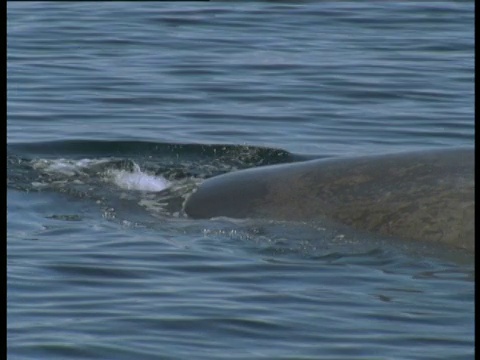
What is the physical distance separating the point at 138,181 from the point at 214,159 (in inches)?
51.7

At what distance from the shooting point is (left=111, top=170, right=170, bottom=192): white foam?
10.0 m

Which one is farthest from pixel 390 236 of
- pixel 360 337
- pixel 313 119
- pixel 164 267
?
pixel 313 119

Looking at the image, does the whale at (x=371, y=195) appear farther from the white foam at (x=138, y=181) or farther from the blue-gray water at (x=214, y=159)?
the white foam at (x=138, y=181)

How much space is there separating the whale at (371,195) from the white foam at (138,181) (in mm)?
951

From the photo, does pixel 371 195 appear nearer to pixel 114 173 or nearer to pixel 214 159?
pixel 114 173

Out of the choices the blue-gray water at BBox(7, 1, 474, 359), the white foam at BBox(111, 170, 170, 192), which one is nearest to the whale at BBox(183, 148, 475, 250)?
the blue-gray water at BBox(7, 1, 474, 359)

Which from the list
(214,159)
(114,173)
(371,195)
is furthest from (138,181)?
(371,195)

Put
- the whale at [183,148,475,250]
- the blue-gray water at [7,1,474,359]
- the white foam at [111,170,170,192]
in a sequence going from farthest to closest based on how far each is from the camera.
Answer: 1. the white foam at [111,170,170,192]
2. the whale at [183,148,475,250]
3. the blue-gray water at [7,1,474,359]

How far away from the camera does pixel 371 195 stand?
331 inches

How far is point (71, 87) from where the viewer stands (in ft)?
50.3

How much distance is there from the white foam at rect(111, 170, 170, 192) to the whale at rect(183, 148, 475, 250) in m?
0.95

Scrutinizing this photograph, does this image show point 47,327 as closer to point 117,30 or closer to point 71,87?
point 71,87

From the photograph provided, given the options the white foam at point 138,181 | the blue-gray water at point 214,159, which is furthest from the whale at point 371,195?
the white foam at point 138,181

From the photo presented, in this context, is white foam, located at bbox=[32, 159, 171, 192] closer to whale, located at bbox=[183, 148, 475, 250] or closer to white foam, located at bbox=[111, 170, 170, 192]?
white foam, located at bbox=[111, 170, 170, 192]
